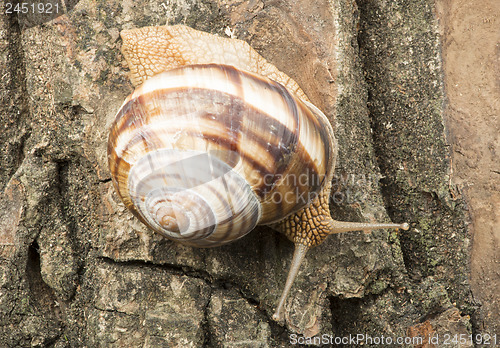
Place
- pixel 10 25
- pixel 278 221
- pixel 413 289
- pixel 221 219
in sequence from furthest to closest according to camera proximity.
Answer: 1. pixel 10 25
2. pixel 413 289
3. pixel 278 221
4. pixel 221 219

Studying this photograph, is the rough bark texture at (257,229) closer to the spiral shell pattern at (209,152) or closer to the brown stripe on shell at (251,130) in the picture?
the spiral shell pattern at (209,152)

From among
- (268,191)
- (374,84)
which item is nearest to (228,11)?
(374,84)

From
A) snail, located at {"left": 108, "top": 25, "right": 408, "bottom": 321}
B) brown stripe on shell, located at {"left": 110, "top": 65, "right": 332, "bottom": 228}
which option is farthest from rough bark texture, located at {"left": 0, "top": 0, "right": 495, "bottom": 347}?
brown stripe on shell, located at {"left": 110, "top": 65, "right": 332, "bottom": 228}

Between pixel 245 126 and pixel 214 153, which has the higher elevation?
pixel 245 126

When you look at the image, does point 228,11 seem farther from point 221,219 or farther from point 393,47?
point 221,219

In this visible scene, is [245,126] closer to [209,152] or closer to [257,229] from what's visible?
[209,152]

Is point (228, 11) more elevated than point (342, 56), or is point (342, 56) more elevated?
point (228, 11)

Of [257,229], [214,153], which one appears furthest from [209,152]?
[257,229]

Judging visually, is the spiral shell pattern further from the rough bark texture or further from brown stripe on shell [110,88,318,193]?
the rough bark texture
